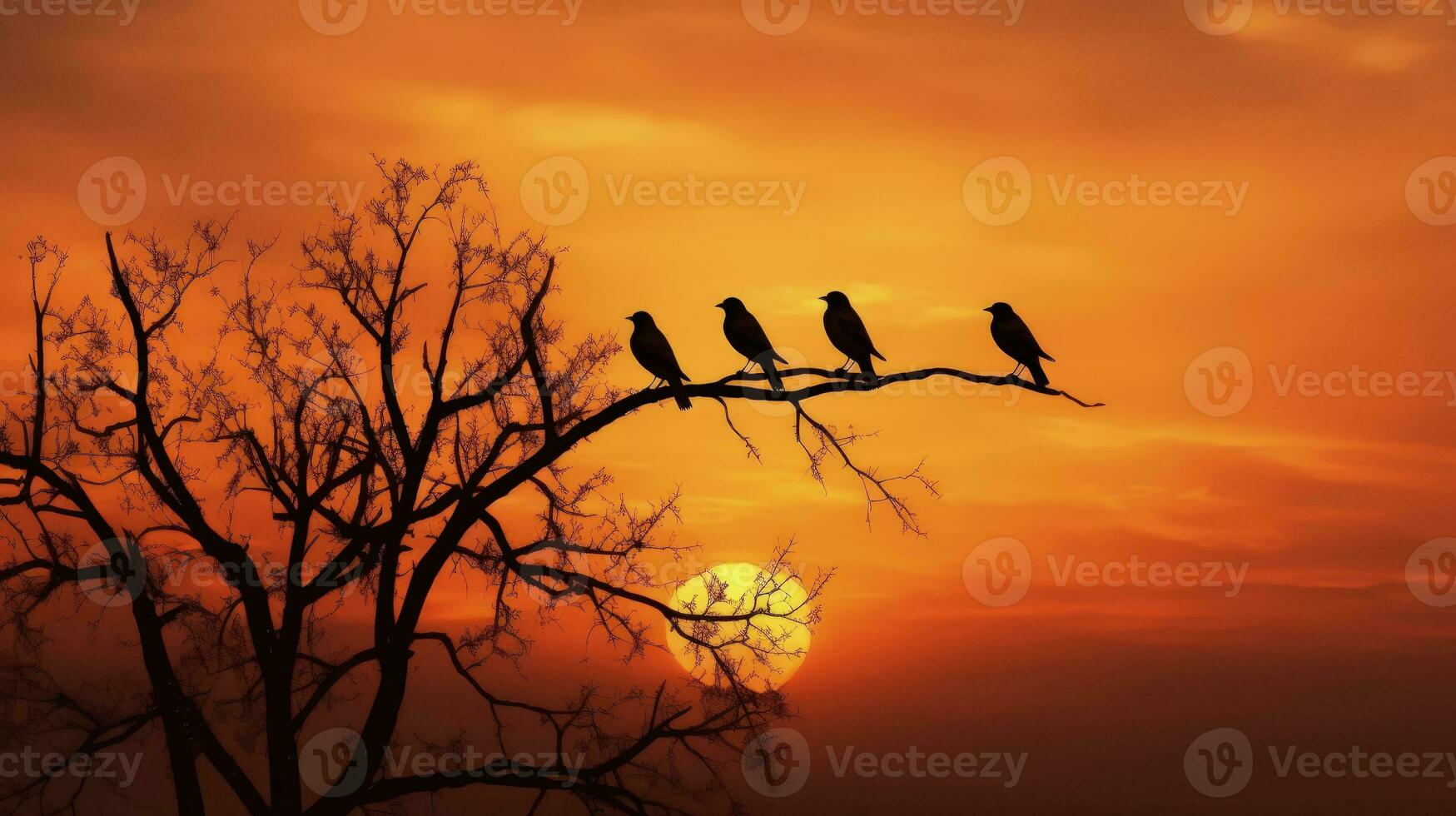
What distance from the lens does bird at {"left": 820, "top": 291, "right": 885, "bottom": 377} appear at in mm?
12500

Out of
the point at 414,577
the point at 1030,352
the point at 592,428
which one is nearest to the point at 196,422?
the point at 414,577

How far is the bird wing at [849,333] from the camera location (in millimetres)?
12523

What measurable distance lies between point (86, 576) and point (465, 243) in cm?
592

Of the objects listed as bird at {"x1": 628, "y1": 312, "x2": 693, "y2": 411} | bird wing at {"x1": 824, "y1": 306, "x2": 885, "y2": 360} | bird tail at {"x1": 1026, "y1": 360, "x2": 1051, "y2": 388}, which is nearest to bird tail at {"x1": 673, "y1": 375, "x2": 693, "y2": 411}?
bird at {"x1": 628, "y1": 312, "x2": 693, "y2": 411}

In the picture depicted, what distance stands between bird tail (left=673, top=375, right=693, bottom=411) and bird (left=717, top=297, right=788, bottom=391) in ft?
2.12

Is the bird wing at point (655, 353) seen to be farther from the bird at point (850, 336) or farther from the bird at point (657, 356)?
the bird at point (850, 336)

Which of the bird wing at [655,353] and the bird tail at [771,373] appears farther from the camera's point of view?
the bird wing at [655,353]

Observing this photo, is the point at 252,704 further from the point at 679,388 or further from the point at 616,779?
the point at 679,388

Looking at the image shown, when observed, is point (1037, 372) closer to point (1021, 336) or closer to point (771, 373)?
point (1021, 336)

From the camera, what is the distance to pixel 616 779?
14.3 meters

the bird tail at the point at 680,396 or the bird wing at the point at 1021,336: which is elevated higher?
the bird wing at the point at 1021,336

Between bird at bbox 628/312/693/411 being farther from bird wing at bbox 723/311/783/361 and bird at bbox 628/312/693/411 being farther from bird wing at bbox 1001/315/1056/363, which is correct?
bird wing at bbox 1001/315/1056/363

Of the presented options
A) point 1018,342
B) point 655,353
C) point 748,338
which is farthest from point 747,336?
point 1018,342

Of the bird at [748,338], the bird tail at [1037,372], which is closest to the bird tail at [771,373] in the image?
the bird at [748,338]
